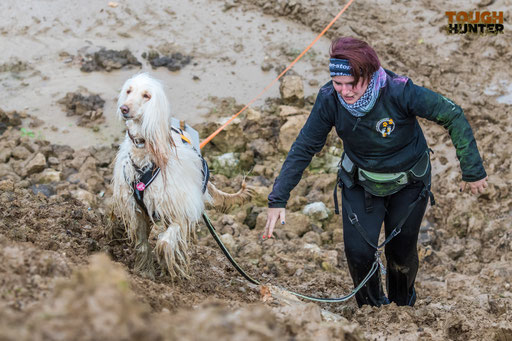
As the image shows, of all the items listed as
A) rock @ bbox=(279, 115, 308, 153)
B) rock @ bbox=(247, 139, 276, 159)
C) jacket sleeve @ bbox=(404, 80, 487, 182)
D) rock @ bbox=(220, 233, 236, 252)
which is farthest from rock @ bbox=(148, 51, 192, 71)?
jacket sleeve @ bbox=(404, 80, 487, 182)

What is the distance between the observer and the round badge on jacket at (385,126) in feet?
9.78

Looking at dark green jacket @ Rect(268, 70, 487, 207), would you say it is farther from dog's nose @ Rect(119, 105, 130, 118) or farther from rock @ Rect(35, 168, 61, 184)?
rock @ Rect(35, 168, 61, 184)

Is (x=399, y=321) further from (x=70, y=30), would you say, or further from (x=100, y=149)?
(x=70, y=30)

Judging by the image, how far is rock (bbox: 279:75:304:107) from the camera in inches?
285

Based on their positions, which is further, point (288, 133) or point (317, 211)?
point (288, 133)

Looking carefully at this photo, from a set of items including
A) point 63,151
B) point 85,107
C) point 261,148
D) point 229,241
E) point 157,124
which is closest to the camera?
point 157,124

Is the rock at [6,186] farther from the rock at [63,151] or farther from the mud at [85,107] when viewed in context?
the mud at [85,107]

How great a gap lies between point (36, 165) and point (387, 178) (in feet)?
13.5

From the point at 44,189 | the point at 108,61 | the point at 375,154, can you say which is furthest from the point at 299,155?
the point at 108,61

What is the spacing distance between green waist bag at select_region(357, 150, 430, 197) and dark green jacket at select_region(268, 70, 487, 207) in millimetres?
39

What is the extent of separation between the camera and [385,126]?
3.00m

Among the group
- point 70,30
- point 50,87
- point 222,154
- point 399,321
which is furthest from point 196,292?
point 70,30

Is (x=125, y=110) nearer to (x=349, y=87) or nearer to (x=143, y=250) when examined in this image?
(x=143, y=250)

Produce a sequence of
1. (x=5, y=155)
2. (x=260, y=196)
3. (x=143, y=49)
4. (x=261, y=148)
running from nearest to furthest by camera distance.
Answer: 1. (x=260, y=196)
2. (x=5, y=155)
3. (x=261, y=148)
4. (x=143, y=49)
